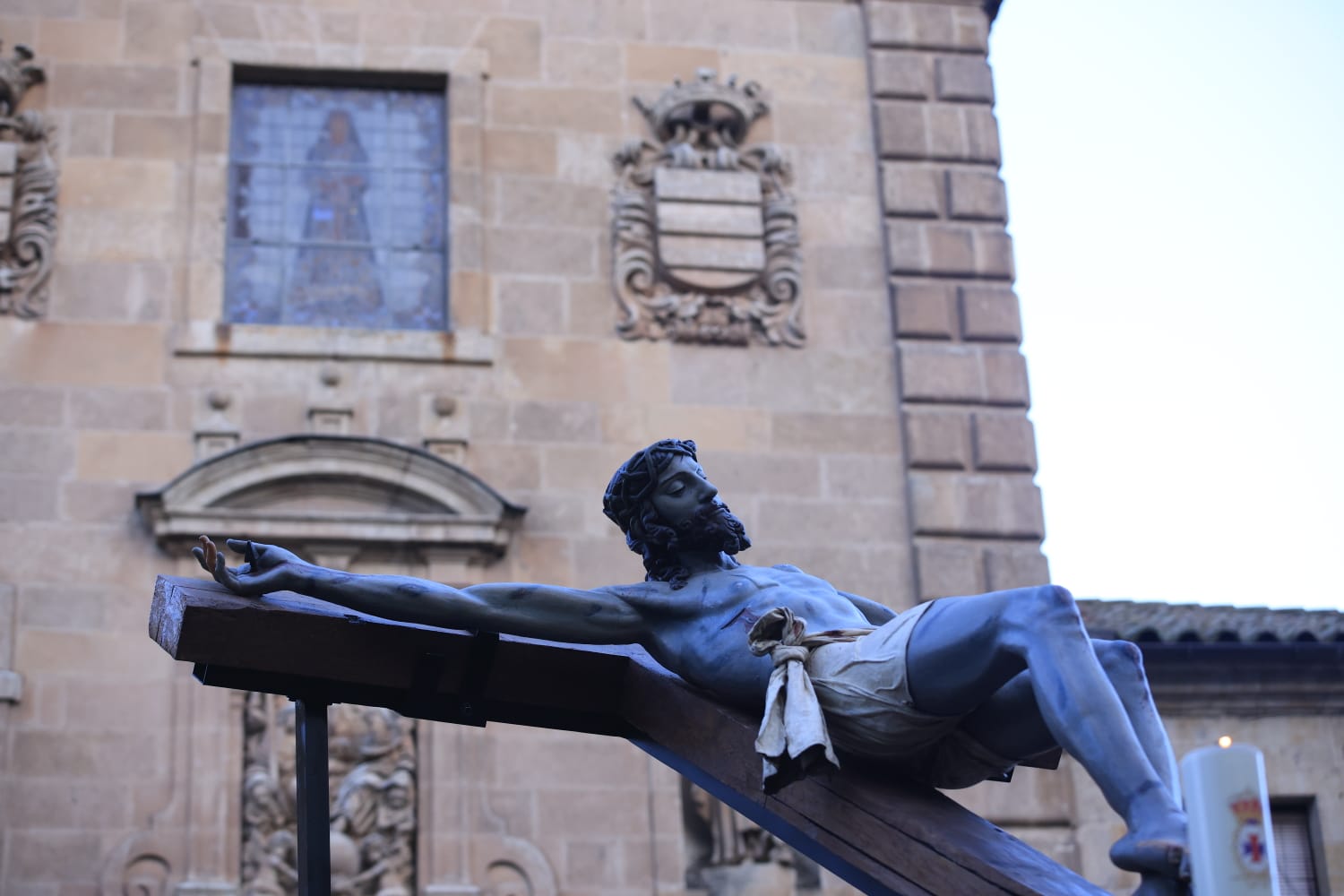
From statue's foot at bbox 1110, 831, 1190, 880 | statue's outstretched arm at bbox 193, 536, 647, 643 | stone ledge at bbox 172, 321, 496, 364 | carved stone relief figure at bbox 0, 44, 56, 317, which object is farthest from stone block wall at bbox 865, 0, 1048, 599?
statue's foot at bbox 1110, 831, 1190, 880

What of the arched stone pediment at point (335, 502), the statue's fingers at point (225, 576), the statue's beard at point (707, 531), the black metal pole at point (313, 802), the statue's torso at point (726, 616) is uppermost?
the arched stone pediment at point (335, 502)

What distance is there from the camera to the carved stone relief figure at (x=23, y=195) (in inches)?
488

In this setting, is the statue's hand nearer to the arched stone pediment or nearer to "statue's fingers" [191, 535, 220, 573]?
"statue's fingers" [191, 535, 220, 573]

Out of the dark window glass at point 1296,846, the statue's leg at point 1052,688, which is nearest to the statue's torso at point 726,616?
the statue's leg at point 1052,688

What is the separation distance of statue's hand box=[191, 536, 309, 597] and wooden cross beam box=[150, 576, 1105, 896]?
0.04 metres

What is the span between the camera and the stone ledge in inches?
487

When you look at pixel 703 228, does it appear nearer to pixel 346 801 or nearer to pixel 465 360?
pixel 465 360

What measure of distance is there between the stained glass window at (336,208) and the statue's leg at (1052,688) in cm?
777

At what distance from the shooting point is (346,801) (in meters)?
11.4

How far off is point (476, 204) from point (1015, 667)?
26.9ft

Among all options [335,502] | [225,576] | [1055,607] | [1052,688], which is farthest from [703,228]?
[1052,688]

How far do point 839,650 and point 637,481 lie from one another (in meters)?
0.86

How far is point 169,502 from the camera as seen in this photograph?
11.8 meters

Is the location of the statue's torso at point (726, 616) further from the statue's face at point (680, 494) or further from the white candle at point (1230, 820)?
the white candle at point (1230, 820)
